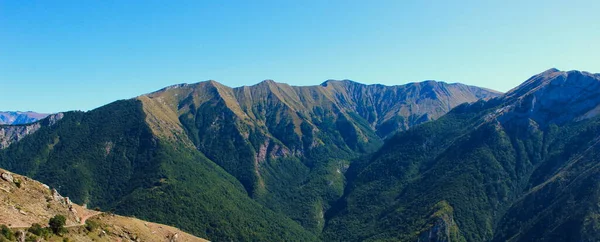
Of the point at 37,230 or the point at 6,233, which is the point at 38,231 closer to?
the point at 37,230

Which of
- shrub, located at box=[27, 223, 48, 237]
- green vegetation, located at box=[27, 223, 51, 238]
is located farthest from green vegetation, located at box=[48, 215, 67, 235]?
shrub, located at box=[27, 223, 48, 237]

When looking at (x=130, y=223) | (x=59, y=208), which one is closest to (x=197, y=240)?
(x=130, y=223)

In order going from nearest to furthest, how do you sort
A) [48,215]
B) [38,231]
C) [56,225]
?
[38,231]
[56,225]
[48,215]

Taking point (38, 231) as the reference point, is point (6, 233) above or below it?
above

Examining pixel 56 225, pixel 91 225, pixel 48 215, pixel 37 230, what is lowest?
pixel 91 225

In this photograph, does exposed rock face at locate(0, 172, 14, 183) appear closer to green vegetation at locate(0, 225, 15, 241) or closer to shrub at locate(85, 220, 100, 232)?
shrub at locate(85, 220, 100, 232)

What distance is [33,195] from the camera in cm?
11881

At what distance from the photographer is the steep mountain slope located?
338 feet

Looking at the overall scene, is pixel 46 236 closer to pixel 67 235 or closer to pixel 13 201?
pixel 67 235

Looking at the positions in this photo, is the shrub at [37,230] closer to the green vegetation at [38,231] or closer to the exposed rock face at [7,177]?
the green vegetation at [38,231]

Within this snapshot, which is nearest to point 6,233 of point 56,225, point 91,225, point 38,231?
point 38,231

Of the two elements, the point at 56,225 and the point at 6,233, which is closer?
the point at 6,233

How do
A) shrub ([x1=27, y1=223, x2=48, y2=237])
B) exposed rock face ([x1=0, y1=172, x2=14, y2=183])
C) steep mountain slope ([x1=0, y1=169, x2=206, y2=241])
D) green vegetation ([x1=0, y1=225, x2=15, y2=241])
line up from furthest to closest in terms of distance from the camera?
exposed rock face ([x1=0, y1=172, x2=14, y2=183]) < steep mountain slope ([x1=0, y1=169, x2=206, y2=241]) < shrub ([x1=27, y1=223, x2=48, y2=237]) < green vegetation ([x1=0, y1=225, x2=15, y2=241])

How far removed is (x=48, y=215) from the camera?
4471 inches
